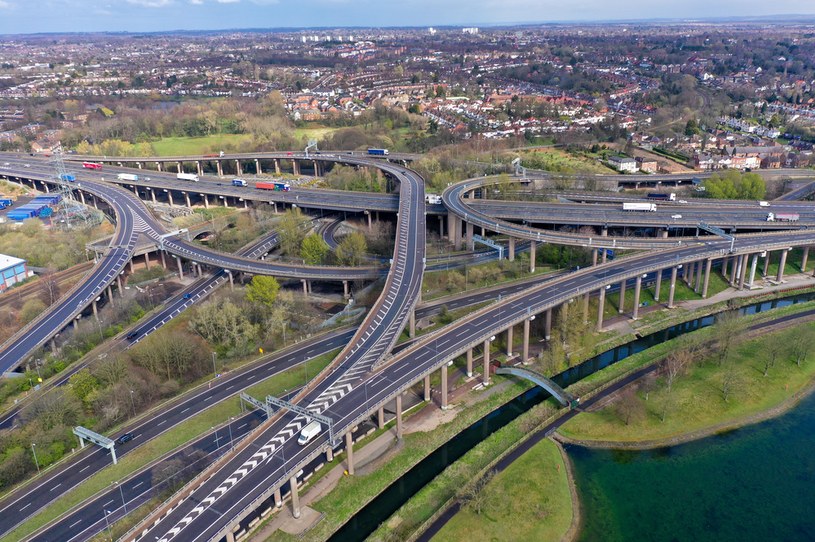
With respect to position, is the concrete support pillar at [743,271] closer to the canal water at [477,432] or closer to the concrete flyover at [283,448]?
the canal water at [477,432]

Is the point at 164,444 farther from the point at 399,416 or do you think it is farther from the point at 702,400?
the point at 702,400

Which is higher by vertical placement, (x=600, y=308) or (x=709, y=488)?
(x=600, y=308)

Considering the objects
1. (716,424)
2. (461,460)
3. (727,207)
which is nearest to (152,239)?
(461,460)

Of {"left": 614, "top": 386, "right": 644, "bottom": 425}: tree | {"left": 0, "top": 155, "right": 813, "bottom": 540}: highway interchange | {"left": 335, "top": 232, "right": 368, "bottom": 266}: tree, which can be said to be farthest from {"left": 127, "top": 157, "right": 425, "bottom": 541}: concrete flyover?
{"left": 614, "top": 386, "right": 644, "bottom": 425}: tree

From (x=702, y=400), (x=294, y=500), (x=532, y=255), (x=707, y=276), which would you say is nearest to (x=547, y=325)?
(x=702, y=400)

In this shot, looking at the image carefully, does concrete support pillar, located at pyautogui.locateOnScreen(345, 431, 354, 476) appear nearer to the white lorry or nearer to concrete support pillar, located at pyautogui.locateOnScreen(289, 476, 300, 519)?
concrete support pillar, located at pyautogui.locateOnScreen(289, 476, 300, 519)

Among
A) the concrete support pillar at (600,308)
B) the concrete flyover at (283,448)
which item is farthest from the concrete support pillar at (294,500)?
the concrete support pillar at (600,308)
